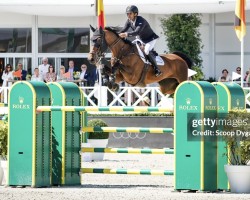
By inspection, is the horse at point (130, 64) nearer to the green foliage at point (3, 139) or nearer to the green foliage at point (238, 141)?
the green foliage at point (3, 139)

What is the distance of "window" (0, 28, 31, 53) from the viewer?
37344 mm

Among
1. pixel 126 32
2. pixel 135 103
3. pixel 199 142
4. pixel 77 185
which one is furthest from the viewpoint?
pixel 135 103

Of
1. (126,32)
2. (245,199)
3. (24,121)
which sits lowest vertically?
(245,199)

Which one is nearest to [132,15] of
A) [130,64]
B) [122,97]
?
[130,64]

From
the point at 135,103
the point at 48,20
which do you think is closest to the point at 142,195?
the point at 135,103

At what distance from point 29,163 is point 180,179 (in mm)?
1950

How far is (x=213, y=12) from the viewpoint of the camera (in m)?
34.4

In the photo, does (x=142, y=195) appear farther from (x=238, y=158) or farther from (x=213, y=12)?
(x=213, y=12)

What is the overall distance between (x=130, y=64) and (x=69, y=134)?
30.9ft

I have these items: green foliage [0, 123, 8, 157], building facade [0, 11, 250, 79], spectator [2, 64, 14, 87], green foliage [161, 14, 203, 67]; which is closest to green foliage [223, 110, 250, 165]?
green foliage [0, 123, 8, 157]

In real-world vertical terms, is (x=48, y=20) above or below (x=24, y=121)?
above

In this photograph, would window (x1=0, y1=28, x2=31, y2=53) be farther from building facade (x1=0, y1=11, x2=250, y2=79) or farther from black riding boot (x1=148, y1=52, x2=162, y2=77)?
black riding boot (x1=148, y1=52, x2=162, y2=77)

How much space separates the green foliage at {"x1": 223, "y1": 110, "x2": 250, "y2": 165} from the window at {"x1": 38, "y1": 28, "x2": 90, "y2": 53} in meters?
24.0

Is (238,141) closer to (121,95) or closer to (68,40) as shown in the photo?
(121,95)
